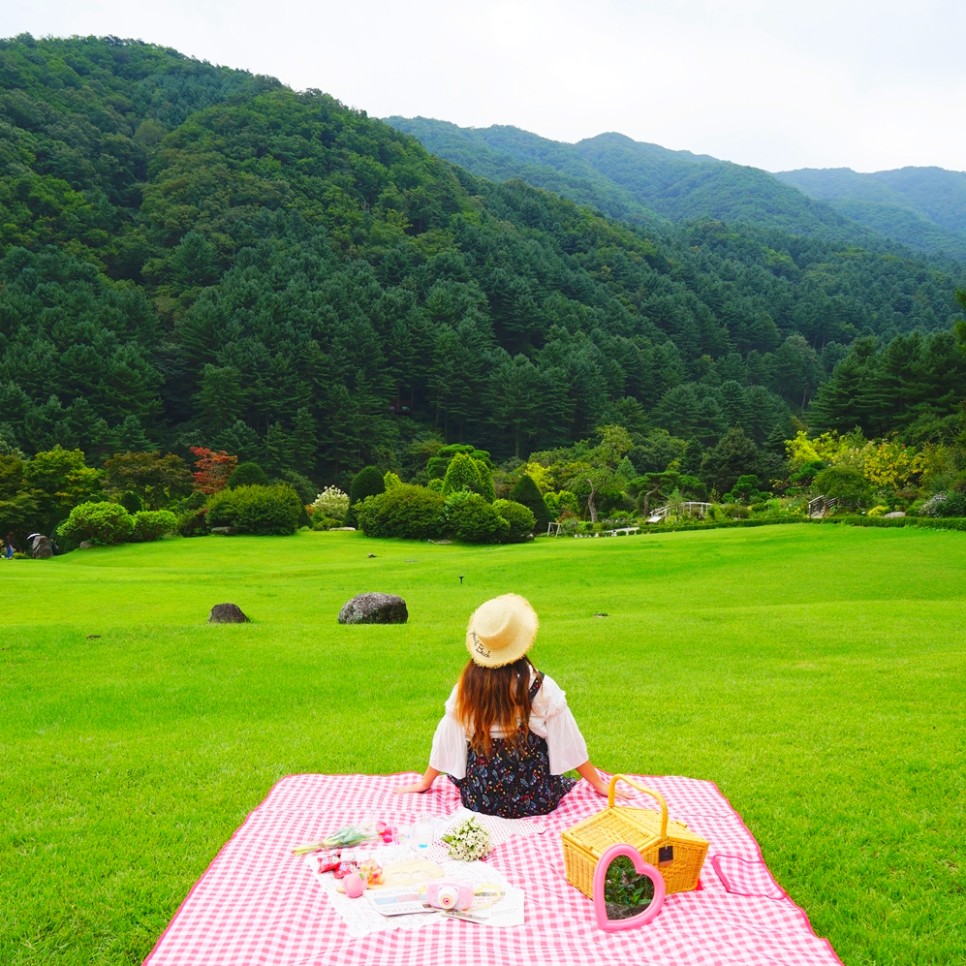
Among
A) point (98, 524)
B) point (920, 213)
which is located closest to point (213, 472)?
point (98, 524)

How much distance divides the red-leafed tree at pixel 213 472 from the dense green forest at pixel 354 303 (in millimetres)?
6365

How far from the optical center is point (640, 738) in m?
6.33

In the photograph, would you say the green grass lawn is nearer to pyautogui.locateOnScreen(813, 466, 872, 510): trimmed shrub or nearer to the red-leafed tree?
pyautogui.locateOnScreen(813, 466, 872, 510): trimmed shrub

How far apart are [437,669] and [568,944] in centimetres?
602

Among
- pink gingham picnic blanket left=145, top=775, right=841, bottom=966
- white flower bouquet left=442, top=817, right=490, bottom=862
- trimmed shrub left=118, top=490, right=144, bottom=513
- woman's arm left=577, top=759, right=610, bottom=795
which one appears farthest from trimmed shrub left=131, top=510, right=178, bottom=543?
white flower bouquet left=442, top=817, right=490, bottom=862

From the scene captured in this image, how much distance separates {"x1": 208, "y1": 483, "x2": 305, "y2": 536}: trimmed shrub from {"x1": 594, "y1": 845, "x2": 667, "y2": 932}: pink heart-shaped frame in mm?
29607

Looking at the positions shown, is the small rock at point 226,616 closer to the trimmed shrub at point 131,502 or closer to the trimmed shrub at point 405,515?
the trimmed shrub at point 405,515

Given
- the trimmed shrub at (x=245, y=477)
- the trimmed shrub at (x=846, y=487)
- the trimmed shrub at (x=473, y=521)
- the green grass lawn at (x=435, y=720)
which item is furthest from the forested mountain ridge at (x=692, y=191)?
the green grass lawn at (x=435, y=720)

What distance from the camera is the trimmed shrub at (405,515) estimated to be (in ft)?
103

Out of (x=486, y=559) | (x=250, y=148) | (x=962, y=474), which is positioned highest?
(x=250, y=148)

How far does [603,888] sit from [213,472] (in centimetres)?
3925

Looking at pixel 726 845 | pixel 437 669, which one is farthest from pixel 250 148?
pixel 726 845

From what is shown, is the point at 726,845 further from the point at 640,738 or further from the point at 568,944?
the point at 640,738

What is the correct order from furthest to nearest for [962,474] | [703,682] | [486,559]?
[962,474]
[486,559]
[703,682]
